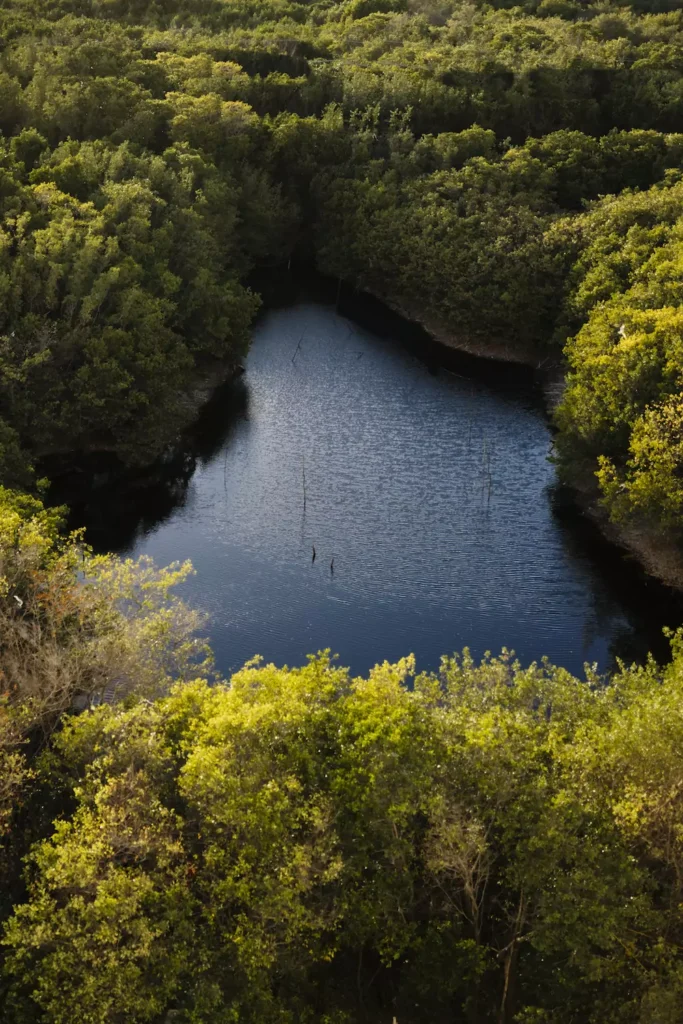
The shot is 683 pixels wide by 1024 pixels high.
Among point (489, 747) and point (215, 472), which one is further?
point (215, 472)

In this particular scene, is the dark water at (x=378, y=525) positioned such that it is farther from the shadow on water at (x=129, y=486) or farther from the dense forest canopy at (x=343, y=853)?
the dense forest canopy at (x=343, y=853)

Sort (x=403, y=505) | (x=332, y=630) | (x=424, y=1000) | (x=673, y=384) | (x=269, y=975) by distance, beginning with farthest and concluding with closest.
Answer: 1. (x=403, y=505)
2. (x=673, y=384)
3. (x=332, y=630)
4. (x=424, y=1000)
5. (x=269, y=975)

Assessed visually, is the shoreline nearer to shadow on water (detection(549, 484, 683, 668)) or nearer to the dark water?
shadow on water (detection(549, 484, 683, 668))

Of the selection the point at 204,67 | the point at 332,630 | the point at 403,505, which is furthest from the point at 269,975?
the point at 204,67

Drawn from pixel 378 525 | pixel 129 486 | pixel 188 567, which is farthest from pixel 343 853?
pixel 129 486

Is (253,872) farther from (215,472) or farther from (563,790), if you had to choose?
(215,472)

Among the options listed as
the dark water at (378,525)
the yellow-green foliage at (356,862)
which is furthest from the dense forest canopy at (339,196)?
the yellow-green foliage at (356,862)
